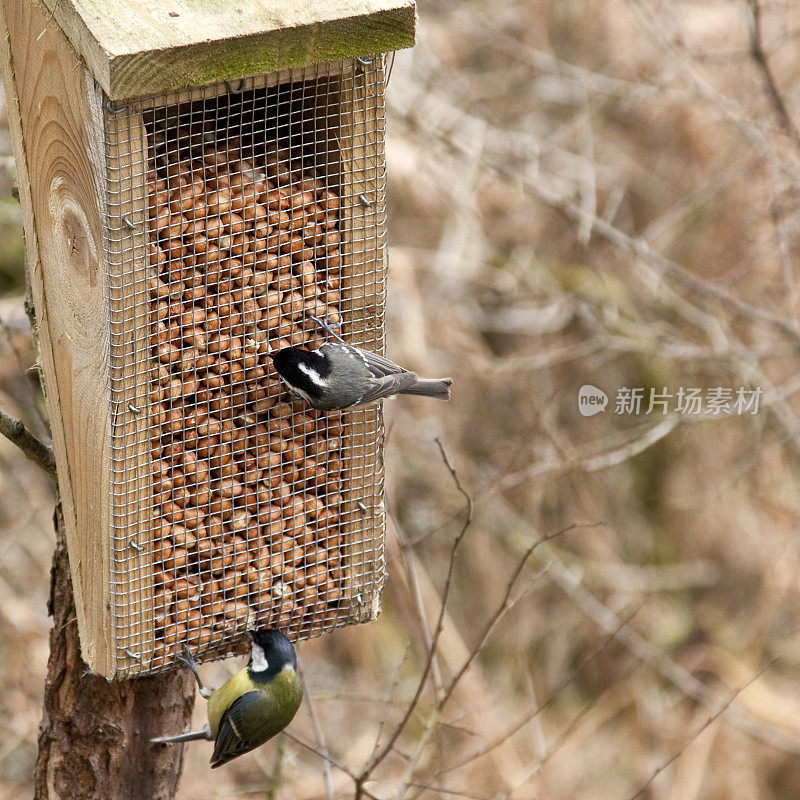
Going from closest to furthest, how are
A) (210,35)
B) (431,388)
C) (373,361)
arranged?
(210,35), (373,361), (431,388)

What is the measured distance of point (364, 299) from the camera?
2.82 m

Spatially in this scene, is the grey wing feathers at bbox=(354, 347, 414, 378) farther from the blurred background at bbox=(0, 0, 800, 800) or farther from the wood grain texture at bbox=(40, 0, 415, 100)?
the blurred background at bbox=(0, 0, 800, 800)

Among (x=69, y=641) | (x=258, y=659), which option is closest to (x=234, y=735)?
(x=258, y=659)

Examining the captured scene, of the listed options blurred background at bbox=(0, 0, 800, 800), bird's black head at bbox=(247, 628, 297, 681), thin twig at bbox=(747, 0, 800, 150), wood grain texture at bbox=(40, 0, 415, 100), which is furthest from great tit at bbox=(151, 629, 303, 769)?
thin twig at bbox=(747, 0, 800, 150)

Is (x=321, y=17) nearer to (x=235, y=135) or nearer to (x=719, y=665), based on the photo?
(x=235, y=135)

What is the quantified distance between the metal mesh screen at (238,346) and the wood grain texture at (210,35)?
12 centimetres

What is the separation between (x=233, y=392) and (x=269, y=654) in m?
0.65

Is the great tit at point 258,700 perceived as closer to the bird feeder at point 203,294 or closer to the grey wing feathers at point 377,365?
the bird feeder at point 203,294

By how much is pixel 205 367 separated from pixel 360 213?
545mm

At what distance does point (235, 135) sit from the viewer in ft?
8.66

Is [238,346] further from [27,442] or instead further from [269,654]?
[269,654]

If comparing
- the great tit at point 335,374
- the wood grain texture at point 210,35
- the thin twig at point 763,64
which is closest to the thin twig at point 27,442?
the great tit at point 335,374

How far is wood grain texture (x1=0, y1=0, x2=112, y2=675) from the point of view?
2404 mm

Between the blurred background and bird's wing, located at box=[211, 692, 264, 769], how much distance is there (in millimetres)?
2451
